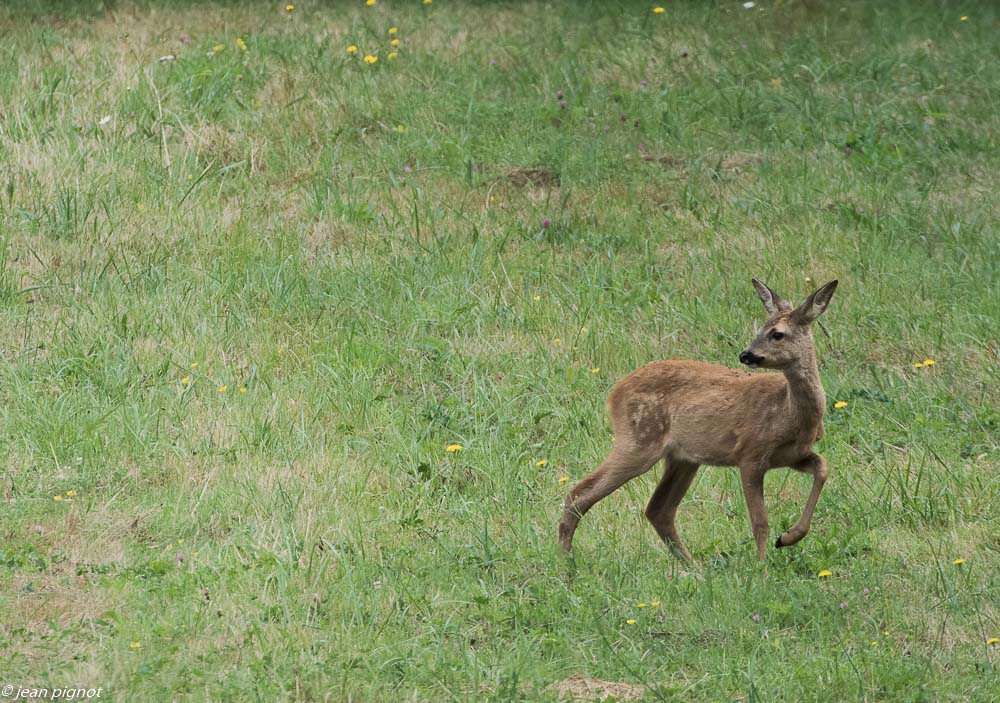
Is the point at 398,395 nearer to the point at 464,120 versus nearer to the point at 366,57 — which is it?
the point at 464,120

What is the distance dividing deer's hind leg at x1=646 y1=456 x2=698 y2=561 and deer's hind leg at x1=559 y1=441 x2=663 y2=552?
0.54ft

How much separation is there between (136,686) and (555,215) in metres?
5.95

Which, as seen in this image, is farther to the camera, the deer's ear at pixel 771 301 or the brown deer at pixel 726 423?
the deer's ear at pixel 771 301

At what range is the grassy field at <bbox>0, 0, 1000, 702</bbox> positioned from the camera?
627 cm

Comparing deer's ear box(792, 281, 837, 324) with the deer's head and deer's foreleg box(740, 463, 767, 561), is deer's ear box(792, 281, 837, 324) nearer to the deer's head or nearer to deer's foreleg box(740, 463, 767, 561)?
the deer's head

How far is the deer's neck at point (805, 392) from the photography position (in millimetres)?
7074

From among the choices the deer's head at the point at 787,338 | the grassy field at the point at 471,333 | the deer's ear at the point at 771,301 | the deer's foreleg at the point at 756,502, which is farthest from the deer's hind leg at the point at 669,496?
the deer's ear at the point at 771,301

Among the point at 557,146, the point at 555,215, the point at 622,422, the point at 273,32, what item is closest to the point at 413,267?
the point at 555,215

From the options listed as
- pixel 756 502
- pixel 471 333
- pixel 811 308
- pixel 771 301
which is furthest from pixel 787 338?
pixel 471 333

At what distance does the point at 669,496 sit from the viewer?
7.50 metres

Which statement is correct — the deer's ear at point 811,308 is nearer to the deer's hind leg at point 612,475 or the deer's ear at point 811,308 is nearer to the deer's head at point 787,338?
the deer's head at point 787,338

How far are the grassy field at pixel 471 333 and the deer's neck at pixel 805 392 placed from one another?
63 centimetres

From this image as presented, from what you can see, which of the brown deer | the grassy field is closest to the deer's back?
the brown deer

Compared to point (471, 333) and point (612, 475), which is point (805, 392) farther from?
point (471, 333)
